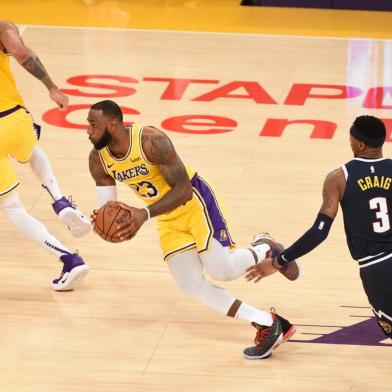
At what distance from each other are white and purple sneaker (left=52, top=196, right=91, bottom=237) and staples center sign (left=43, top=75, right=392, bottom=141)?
3199 mm

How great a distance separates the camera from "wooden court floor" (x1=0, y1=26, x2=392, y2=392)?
701cm

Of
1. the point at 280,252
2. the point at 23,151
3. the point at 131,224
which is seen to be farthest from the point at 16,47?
the point at 280,252

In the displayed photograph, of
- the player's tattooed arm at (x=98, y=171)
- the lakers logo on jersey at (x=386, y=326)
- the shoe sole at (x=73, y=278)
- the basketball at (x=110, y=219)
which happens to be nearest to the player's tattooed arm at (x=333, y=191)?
the lakers logo on jersey at (x=386, y=326)

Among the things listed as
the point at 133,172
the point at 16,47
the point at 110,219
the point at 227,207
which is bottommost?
the point at 227,207

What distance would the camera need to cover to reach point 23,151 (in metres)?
8.16

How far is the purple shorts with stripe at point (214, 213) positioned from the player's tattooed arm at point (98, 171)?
0.51m

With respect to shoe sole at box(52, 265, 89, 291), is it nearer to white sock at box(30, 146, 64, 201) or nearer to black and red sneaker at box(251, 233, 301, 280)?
white sock at box(30, 146, 64, 201)

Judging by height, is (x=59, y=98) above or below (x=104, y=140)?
below

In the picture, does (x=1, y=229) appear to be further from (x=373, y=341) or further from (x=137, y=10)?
(x=137, y=10)

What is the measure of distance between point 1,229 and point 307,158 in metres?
2.88

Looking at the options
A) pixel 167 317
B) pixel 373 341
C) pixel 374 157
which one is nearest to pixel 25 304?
pixel 167 317

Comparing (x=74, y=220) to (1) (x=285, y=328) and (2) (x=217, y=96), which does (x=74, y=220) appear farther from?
(2) (x=217, y=96)

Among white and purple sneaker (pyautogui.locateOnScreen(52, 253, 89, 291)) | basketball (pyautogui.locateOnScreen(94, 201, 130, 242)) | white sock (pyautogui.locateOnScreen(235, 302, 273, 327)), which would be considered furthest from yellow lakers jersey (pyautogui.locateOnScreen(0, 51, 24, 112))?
white sock (pyautogui.locateOnScreen(235, 302, 273, 327))

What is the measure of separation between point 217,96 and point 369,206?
608 centimetres
